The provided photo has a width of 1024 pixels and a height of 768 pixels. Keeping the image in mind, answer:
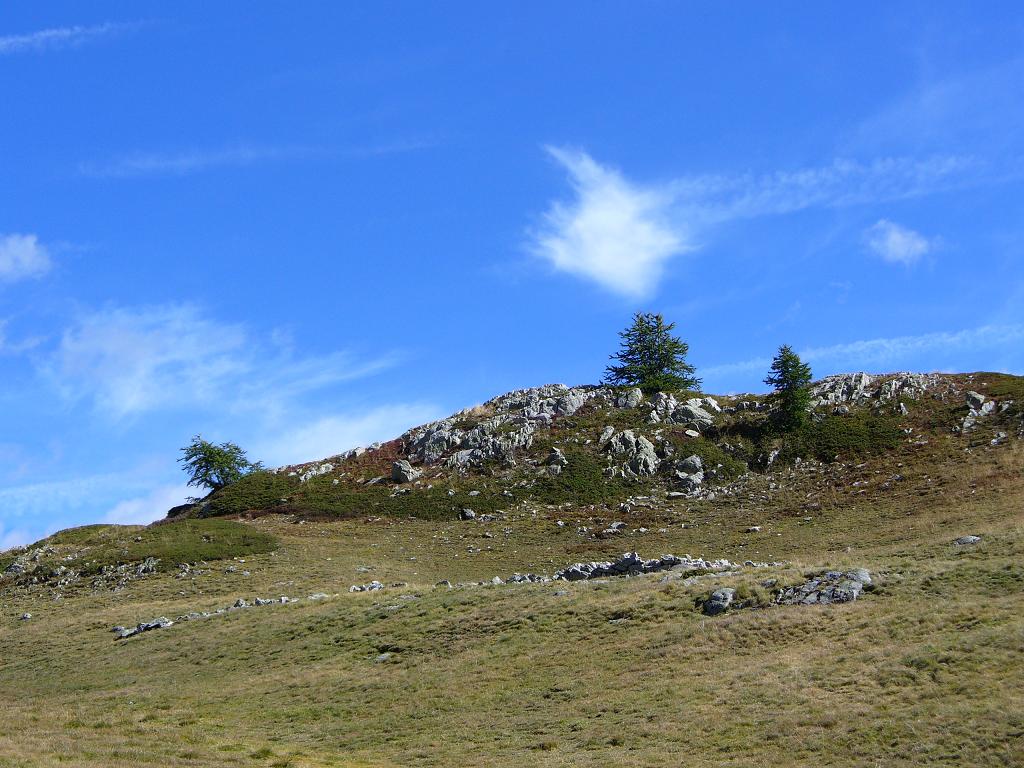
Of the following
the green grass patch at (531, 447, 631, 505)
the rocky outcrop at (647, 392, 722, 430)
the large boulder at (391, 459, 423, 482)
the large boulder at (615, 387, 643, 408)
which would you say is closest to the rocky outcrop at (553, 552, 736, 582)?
the green grass patch at (531, 447, 631, 505)

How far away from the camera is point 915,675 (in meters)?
24.0

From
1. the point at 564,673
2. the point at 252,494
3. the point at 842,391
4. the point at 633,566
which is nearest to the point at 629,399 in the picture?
the point at 842,391

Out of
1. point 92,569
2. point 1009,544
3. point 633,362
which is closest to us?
point 1009,544

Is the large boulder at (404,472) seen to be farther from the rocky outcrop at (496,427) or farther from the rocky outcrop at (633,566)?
the rocky outcrop at (633,566)

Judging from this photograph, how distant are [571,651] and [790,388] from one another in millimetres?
50524

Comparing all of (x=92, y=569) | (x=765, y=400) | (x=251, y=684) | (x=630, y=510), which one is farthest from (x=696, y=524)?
(x=92, y=569)

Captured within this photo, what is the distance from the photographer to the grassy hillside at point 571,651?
2252 cm

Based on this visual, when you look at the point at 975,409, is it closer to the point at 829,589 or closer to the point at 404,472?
the point at 829,589

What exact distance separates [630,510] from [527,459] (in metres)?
13.1

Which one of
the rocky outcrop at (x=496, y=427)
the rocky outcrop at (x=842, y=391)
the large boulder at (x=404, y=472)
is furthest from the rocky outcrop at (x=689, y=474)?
the large boulder at (x=404, y=472)

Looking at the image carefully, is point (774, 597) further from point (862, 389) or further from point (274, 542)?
point (862, 389)

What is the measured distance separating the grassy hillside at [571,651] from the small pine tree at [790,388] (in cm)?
1162

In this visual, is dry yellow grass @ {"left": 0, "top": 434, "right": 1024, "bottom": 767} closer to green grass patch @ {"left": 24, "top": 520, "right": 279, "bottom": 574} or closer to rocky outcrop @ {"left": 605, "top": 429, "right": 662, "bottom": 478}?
green grass patch @ {"left": 24, "top": 520, "right": 279, "bottom": 574}

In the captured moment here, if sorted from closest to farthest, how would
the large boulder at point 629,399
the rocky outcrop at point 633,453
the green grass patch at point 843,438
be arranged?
the green grass patch at point 843,438, the rocky outcrop at point 633,453, the large boulder at point 629,399
